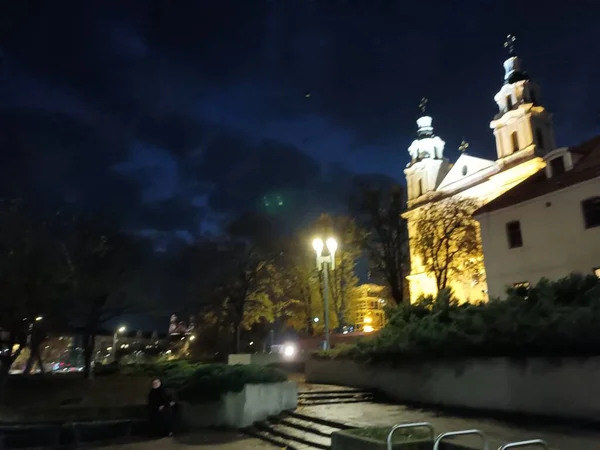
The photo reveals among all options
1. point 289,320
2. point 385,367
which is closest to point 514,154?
point 289,320

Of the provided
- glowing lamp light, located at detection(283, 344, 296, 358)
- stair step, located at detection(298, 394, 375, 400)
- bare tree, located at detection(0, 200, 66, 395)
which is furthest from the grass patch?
glowing lamp light, located at detection(283, 344, 296, 358)

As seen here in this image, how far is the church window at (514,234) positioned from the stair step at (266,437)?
19049 mm

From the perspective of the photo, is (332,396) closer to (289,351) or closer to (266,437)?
(266,437)

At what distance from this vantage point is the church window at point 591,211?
23.6m

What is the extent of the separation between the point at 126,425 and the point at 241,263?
73.2ft

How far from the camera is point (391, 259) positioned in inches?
1515

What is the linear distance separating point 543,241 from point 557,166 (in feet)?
14.4

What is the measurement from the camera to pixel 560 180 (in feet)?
82.7

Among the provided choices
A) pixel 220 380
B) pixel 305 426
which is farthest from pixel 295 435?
pixel 220 380

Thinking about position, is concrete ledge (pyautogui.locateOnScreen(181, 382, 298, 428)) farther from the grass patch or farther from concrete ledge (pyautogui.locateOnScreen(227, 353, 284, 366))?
concrete ledge (pyautogui.locateOnScreen(227, 353, 284, 366))

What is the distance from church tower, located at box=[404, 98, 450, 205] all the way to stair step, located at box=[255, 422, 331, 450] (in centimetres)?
4195

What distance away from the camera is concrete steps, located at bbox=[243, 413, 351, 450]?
11.9m

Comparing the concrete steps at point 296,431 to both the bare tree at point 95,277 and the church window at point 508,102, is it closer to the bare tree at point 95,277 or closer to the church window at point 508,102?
the bare tree at point 95,277

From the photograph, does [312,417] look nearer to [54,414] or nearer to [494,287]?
[54,414]
